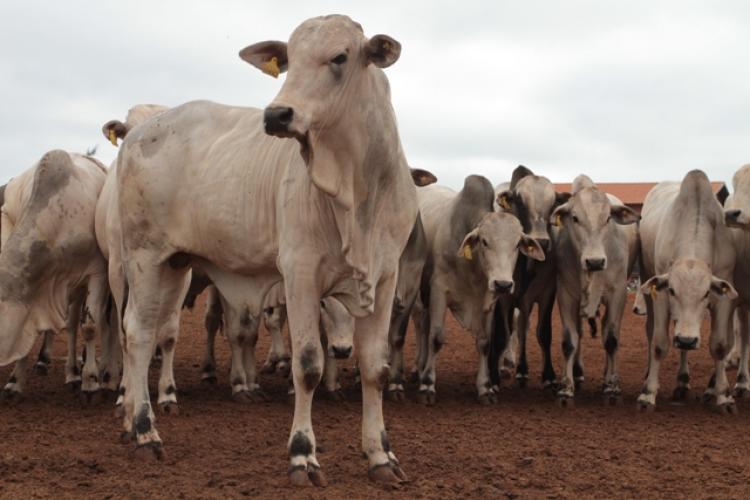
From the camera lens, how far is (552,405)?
386 inches

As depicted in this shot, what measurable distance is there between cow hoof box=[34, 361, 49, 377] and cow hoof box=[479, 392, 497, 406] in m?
4.86

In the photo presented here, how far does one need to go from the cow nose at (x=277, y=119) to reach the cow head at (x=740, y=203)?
17.2 feet

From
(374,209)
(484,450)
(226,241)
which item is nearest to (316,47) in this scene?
(374,209)

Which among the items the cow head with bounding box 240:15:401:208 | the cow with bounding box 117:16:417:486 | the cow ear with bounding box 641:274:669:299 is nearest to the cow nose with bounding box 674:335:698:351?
the cow ear with bounding box 641:274:669:299

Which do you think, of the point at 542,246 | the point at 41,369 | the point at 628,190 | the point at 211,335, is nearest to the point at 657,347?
the point at 542,246

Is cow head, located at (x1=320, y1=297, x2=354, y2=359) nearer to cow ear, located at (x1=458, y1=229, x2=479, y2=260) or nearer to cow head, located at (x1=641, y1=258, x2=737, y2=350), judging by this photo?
cow ear, located at (x1=458, y1=229, x2=479, y2=260)

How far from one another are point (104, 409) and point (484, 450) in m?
3.42

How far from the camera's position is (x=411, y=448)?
276 inches

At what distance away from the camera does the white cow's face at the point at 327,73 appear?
17.0ft

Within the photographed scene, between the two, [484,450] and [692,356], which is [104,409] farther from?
[692,356]

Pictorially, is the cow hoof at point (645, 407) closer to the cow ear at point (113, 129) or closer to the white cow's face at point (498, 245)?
the white cow's face at point (498, 245)

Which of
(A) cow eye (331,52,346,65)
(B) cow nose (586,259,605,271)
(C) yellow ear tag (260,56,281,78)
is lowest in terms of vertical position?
(B) cow nose (586,259,605,271)

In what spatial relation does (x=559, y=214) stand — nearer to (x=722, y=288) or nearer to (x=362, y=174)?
(x=722, y=288)

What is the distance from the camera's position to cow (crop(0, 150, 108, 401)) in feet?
28.7
